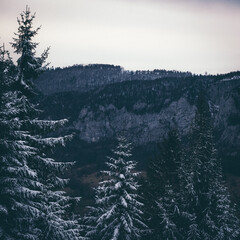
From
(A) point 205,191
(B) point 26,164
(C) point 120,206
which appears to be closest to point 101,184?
(C) point 120,206

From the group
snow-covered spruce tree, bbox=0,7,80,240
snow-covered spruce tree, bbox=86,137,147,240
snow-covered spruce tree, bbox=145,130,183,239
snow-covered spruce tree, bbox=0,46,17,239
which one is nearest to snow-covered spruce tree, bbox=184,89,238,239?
snow-covered spruce tree, bbox=145,130,183,239

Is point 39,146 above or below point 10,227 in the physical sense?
above

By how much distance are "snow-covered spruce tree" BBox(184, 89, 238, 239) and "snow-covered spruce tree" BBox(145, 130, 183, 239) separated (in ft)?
15.7

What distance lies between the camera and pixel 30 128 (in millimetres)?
13797

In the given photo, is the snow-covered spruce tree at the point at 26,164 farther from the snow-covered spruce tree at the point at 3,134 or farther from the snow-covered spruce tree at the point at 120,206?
the snow-covered spruce tree at the point at 120,206

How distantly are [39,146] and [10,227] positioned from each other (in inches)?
143

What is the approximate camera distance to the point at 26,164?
1231 cm

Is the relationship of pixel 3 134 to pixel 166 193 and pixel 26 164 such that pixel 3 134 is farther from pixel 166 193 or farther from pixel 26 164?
pixel 166 193

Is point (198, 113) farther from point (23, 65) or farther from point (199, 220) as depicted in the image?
point (23, 65)

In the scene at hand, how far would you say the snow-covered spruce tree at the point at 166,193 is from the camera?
24.9 m

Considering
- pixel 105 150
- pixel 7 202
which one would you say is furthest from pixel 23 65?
pixel 105 150

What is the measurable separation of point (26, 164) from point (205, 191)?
85.1 ft

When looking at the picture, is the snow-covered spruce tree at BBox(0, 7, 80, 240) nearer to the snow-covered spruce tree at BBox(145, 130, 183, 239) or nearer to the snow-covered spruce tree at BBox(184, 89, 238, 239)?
the snow-covered spruce tree at BBox(145, 130, 183, 239)

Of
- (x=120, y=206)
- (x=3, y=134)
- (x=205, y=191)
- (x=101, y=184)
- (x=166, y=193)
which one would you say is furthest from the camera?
(x=205, y=191)
